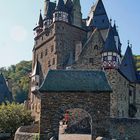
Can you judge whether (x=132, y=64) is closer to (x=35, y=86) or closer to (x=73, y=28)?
(x=73, y=28)

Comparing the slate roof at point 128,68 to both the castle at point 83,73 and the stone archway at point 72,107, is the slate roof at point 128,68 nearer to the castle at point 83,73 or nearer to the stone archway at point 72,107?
the castle at point 83,73

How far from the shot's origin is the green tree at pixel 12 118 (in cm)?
4786

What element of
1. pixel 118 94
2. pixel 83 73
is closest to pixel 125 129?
pixel 118 94

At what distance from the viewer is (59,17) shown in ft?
231

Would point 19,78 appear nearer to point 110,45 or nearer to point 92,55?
point 92,55

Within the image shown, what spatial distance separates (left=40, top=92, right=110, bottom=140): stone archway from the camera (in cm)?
3403

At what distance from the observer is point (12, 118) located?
49281 millimetres

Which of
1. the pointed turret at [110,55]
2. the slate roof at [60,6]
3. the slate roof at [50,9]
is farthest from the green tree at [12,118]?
the slate roof at [50,9]

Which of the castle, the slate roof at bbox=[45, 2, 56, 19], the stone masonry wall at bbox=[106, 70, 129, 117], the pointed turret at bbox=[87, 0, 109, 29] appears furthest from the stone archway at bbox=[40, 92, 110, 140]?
the slate roof at bbox=[45, 2, 56, 19]

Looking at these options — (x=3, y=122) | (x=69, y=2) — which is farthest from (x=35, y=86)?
(x=3, y=122)

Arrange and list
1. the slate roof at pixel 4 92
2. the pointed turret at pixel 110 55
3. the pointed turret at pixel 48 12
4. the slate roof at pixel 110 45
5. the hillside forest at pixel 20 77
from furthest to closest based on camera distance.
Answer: the hillside forest at pixel 20 77
the slate roof at pixel 4 92
the pointed turret at pixel 48 12
the slate roof at pixel 110 45
the pointed turret at pixel 110 55

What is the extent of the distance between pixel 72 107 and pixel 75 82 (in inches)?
82.9

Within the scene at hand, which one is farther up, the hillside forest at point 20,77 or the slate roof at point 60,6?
the slate roof at point 60,6

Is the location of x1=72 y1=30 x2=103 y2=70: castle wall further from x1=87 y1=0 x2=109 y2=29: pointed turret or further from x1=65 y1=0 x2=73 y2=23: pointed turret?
x1=65 y1=0 x2=73 y2=23: pointed turret
